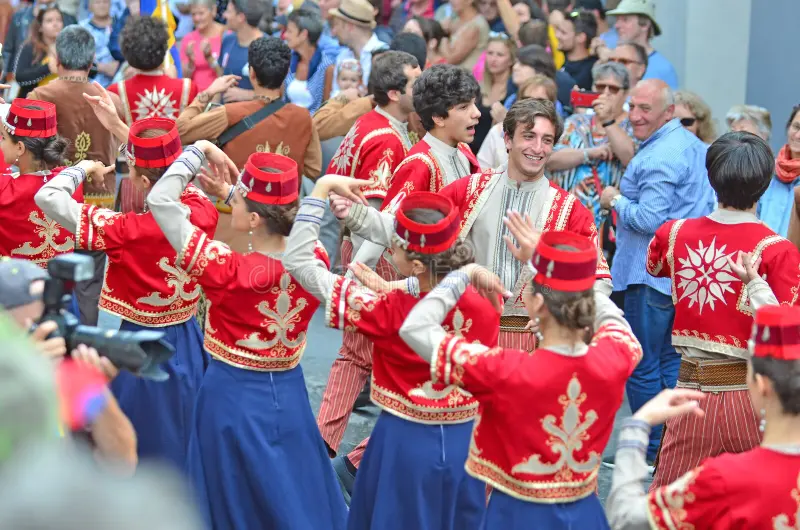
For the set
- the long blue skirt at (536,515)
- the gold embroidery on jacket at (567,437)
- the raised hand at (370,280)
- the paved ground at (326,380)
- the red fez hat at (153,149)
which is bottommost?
the paved ground at (326,380)

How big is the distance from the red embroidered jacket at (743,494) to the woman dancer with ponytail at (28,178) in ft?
11.9

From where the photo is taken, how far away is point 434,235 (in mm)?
3900

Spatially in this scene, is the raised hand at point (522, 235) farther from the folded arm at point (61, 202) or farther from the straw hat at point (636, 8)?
the straw hat at point (636, 8)

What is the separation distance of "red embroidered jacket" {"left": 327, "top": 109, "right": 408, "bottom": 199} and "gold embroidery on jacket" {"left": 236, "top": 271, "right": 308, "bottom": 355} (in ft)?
5.85

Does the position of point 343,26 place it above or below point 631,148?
above

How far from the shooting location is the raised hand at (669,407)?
3.27 m

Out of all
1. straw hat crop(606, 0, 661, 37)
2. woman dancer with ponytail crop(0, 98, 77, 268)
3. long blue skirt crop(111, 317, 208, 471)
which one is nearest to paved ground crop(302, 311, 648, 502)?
long blue skirt crop(111, 317, 208, 471)

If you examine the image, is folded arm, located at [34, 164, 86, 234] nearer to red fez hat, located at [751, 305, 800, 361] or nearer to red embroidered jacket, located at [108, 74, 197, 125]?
red embroidered jacket, located at [108, 74, 197, 125]

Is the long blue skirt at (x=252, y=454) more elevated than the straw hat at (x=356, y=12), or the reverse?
the straw hat at (x=356, y=12)

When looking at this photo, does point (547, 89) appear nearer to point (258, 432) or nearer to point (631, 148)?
point (631, 148)

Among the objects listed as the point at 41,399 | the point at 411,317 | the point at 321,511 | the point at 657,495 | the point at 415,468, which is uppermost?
the point at 41,399

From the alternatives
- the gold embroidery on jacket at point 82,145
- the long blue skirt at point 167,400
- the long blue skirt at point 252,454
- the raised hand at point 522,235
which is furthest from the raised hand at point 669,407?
the gold embroidery on jacket at point 82,145

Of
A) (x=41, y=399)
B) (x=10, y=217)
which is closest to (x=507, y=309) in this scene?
(x=10, y=217)

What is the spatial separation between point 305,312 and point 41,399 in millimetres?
2671
